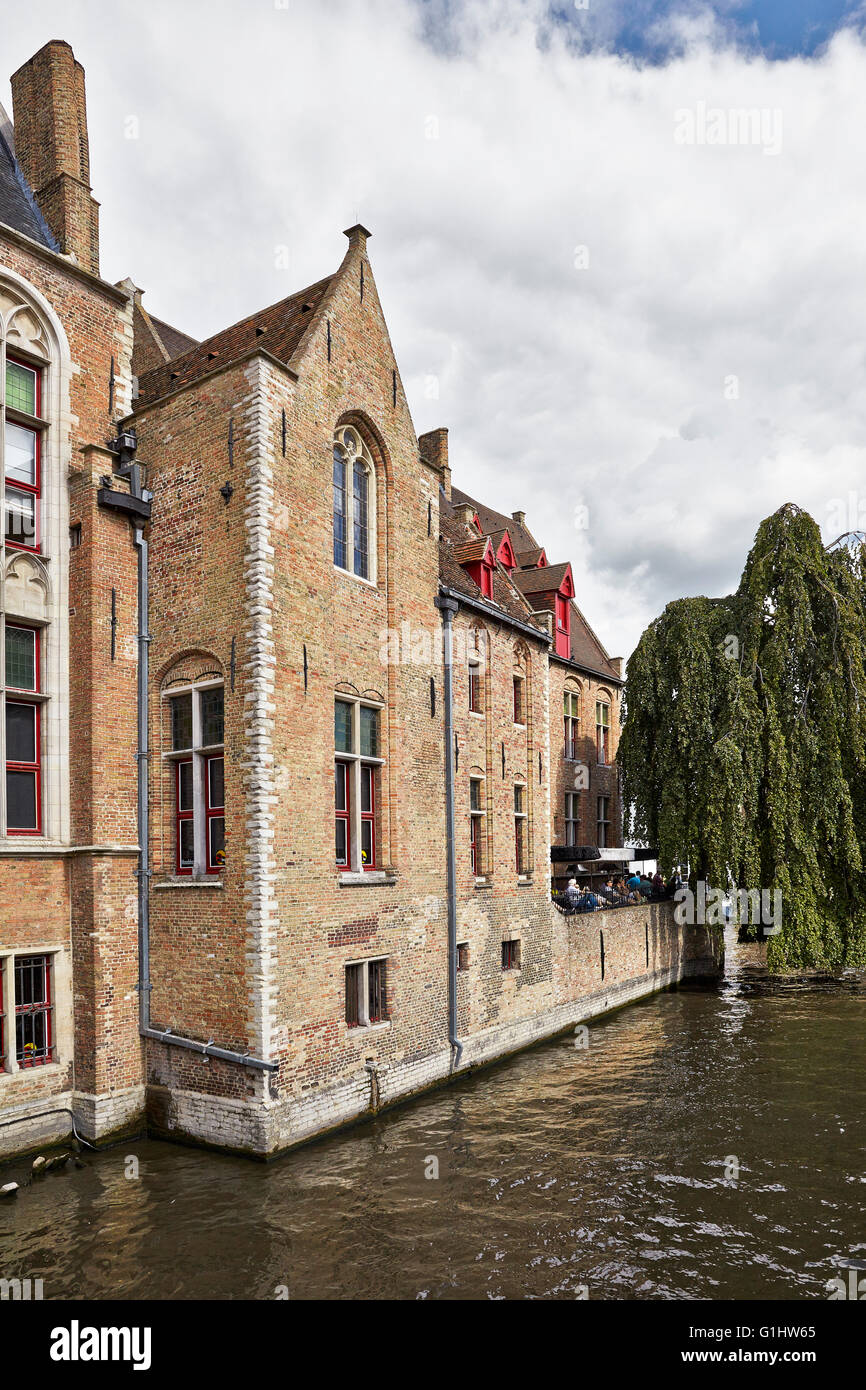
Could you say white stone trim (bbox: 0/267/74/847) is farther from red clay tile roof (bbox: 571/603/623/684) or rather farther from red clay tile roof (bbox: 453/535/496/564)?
red clay tile roof (bbox: 571/603/623/684)

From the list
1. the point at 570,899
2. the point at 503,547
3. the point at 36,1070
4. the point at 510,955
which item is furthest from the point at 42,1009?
the point at 503,547

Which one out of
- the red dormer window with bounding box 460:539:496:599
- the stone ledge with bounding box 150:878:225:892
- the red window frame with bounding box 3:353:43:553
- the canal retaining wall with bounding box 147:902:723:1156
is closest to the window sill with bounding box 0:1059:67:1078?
the canal retaining wall with bounding box 147:902:723:1156

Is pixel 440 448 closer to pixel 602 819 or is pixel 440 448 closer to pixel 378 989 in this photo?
pixel 602 819

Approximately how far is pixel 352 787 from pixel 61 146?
10103mm

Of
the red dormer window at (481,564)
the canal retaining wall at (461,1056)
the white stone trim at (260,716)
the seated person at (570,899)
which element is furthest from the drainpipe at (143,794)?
the seated person at (570,899)

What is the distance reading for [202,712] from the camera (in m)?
11.9

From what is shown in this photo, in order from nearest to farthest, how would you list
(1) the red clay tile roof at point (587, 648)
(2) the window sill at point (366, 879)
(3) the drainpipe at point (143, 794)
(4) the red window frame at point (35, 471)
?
(4) the red window frame at point (35, 471), (3) the drainpipe at point (143, 794), (2) the window sill at point (366, 879), (1) the red clay tile roof at point (587, 648)

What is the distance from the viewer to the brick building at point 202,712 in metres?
11.0

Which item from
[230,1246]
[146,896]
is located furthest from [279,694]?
[230,1246]

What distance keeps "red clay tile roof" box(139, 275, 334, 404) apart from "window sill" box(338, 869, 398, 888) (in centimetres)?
724

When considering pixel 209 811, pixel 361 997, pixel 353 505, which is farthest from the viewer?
pixel 353 505

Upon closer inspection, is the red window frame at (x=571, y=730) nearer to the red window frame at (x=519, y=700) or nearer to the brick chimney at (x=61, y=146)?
→ the red window frame at (x=519, y=700)

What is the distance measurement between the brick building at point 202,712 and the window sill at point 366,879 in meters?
0.06
